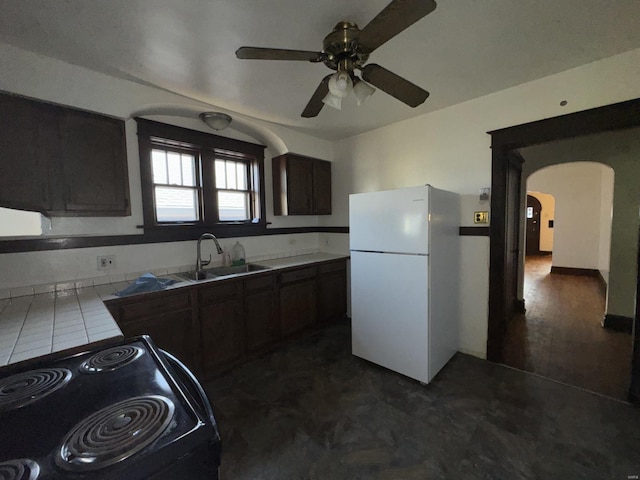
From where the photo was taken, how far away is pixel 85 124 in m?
1.95

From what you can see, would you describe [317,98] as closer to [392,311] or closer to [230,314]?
[392,311]

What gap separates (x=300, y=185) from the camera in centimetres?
341

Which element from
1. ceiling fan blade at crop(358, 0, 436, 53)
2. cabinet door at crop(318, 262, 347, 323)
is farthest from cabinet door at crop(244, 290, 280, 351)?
ceiling fan blade at crop(358, 0, 436, 53)

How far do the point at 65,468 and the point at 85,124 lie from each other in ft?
7.42

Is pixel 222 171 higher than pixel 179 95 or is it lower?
lower

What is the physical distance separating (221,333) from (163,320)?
514 millimetres

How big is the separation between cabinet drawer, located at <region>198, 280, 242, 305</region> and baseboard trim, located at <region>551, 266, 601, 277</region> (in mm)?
7289

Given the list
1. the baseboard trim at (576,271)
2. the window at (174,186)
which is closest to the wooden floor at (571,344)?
the baseboard trim at (576,271)

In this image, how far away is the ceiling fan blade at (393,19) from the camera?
1.01 m

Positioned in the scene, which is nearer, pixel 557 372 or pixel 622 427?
pixel 622 427

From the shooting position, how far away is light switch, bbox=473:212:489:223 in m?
2.52

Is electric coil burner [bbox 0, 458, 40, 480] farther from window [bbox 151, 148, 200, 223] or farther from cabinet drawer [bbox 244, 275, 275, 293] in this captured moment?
window [bbox 151, 148, 200, 223]

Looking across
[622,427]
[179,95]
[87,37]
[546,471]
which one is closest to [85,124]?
[87,37]

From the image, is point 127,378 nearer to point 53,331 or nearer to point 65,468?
point 65,468
